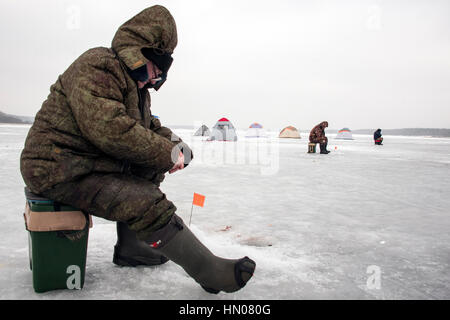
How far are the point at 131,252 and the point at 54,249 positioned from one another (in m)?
0.49

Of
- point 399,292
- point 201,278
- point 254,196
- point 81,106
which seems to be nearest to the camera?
point 81,106

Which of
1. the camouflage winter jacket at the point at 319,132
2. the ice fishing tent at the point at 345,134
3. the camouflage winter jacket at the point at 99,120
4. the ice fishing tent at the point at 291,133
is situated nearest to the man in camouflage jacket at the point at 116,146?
the camouflage winter jacket at the point at 99,120

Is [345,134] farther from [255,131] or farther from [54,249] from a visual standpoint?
[54,249]

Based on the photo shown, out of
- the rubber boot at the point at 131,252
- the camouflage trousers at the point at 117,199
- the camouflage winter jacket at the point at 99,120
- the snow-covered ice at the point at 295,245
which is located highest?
the camouflage winter jacket at the point at 99,120

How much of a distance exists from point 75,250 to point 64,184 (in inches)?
15.9

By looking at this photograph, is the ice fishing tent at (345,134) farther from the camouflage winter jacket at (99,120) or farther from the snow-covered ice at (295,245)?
the camouflage winter jacket at (99,120)

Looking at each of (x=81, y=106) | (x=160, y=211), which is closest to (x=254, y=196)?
(x=160, y=211)

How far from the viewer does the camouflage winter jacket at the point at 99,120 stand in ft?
4.63

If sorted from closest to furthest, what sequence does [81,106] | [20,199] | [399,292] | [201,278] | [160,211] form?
[81,106] → [160,211] → [201,278] → [399,292] → [20,199]

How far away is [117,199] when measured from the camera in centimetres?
151

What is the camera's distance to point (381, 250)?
2.47 metres

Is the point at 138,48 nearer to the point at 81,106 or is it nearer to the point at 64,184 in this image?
the point at 81,106

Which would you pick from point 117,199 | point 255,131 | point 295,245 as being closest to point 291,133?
→ point 255,131

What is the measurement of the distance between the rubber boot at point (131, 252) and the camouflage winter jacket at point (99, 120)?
1.93 feet
